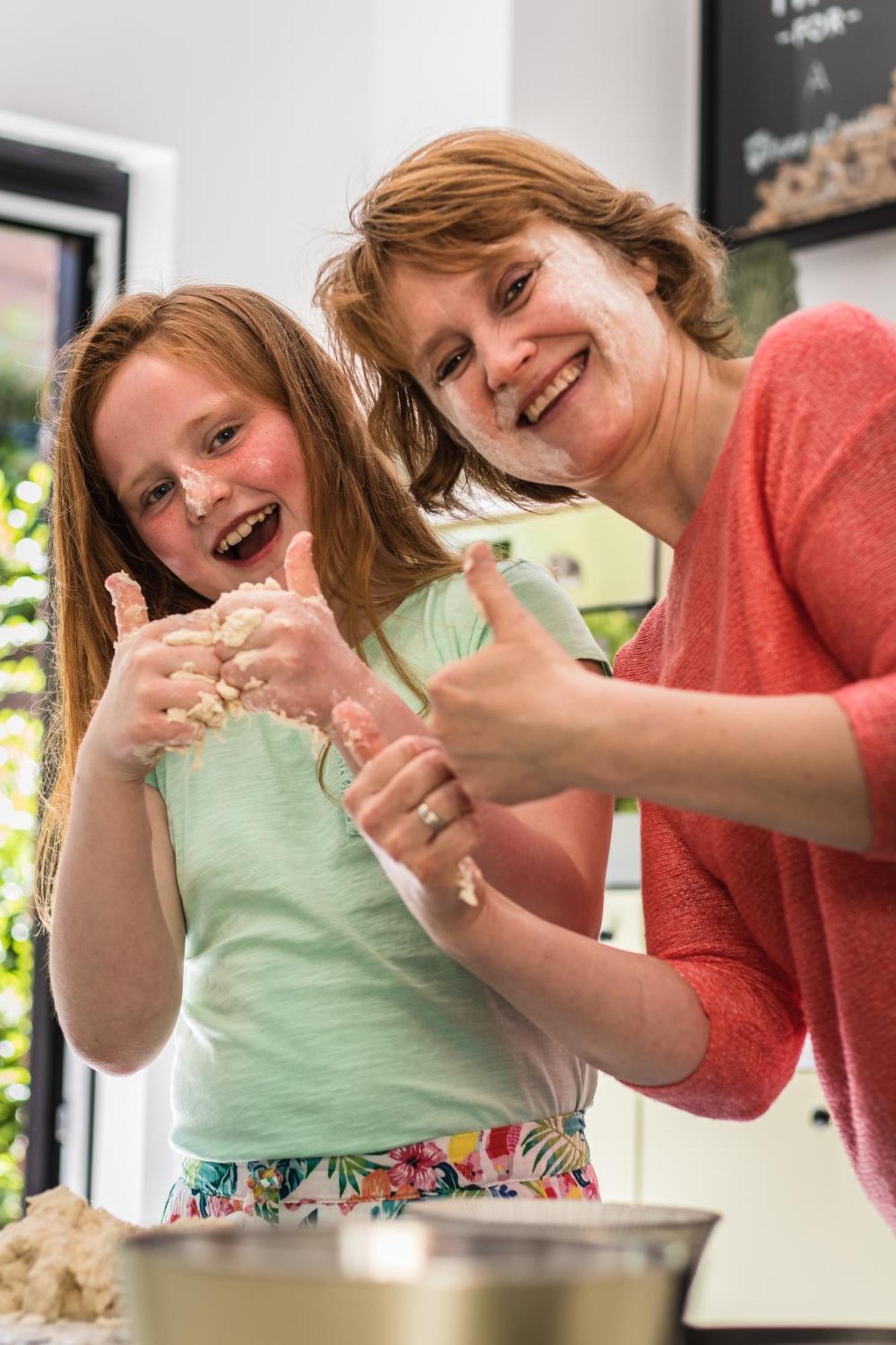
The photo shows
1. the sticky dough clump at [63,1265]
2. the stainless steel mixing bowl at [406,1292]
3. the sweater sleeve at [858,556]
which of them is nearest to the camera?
the stainless steel mixing bowl at [406,1292]

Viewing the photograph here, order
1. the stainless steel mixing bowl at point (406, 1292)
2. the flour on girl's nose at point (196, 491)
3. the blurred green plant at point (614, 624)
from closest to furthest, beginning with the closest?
the stainless steel mixing bowl at point (406, 1292) < the flour on girl's nose at point (196, 491) < the blurred green plant at point (614, 624)

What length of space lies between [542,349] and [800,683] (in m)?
0.26

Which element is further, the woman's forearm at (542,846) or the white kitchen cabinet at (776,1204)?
the white kitchen cabinet at (776,1204)

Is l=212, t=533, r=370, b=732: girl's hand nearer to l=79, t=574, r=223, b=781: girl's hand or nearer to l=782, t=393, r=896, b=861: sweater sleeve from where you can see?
l=79, t=574, r=223, b=781: girl's hand

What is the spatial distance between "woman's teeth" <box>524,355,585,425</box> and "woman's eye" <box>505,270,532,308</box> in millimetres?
51

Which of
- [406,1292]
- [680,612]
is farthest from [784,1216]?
[406,1292]

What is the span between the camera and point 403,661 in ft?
3.50

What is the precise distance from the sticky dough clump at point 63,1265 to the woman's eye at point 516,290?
56 cm

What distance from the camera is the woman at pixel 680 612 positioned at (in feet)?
2.26

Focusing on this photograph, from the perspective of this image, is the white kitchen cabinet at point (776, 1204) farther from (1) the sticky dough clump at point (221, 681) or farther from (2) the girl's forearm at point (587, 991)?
(1) the sticky dough clump at point (221, 681)

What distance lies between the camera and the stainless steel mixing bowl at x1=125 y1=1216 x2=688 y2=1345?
14.7 inches

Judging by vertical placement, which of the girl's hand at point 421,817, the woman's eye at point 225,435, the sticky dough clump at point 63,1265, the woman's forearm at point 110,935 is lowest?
the sticky dough clump at point 63,1265

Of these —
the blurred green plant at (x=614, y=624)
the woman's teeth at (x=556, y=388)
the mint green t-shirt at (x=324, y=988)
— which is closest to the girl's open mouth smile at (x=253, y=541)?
the mint green t-shirt at (x=324, y=988)

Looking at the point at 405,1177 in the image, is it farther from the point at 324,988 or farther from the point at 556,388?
the point at 556,388
